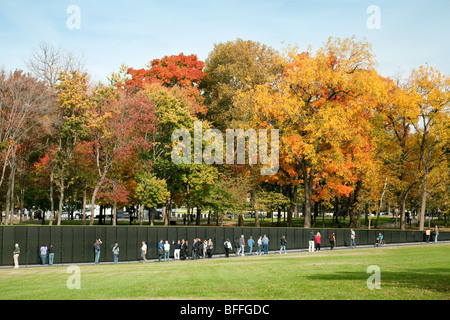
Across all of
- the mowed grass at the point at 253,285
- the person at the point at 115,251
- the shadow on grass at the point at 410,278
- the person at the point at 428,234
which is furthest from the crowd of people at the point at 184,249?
the shadow on grass at the point at 410,278

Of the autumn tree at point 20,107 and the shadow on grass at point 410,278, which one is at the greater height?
the autumn tree at point 20,107

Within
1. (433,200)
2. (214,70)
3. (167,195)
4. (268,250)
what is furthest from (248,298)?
(433,200)

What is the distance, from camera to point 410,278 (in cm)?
1931

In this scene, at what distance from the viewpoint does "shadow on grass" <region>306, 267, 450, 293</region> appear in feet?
56.0

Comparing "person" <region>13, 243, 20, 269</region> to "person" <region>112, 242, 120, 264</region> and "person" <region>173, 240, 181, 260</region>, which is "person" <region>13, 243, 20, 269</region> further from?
"person" <region>173, 240, 181, 260</region>

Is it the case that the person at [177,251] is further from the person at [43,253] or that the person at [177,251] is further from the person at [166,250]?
the person at [43,253]

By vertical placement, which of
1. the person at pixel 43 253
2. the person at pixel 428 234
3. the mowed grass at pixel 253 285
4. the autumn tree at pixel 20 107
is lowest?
the person at pixel 428 234

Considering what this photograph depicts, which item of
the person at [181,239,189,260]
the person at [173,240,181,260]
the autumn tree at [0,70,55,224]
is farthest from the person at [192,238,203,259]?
the autumn tree at [0,70,55,224]

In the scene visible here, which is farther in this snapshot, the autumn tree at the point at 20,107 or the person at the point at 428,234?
the person at the point at 428,234

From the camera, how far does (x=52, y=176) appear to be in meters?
47.2

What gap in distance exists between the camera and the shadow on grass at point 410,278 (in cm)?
1708

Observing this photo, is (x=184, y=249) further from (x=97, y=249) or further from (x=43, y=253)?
(x=43, y=253)

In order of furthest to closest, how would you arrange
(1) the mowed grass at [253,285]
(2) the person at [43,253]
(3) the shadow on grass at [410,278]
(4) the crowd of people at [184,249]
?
(4) the crowd of people at [184,249] → (2) the person at [43,253] → (3) the shadow on grass at [410,278] → (1) the mowed grass at [253,285]

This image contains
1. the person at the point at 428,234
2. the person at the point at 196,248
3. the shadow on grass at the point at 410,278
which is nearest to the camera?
the shadow on grass at the point at 410,278
